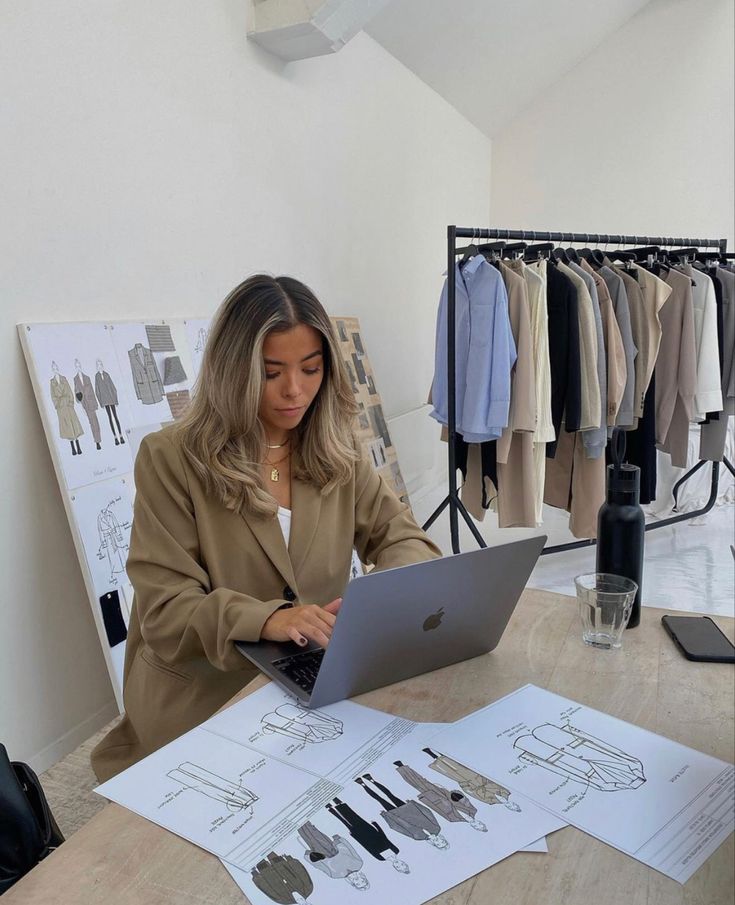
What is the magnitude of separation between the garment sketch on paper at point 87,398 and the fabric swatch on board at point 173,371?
0.30 meters

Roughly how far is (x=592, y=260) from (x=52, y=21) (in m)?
2.37

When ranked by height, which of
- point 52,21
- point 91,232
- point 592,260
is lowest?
point 592,260

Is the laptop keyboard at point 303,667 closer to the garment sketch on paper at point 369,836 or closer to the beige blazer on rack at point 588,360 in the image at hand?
the garment sketch on paper at point 369,836

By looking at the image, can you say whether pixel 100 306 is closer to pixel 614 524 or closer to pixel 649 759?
pixel 614 524

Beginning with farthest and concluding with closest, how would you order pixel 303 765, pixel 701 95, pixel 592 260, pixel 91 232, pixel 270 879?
pixel 701 95
pixel 592 260
pixel 91 232
pixel 303 765
pixel 270 879

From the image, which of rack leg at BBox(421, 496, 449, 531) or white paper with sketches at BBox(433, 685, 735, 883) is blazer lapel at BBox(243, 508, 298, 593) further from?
rack leg at BBox(421, 496, 449, 531)

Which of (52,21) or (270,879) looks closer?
(270,879)

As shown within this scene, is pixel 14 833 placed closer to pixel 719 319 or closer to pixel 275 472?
pixel 275 472

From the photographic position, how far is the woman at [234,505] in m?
1.31

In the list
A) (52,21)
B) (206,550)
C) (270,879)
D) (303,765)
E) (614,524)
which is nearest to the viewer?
(270,879)

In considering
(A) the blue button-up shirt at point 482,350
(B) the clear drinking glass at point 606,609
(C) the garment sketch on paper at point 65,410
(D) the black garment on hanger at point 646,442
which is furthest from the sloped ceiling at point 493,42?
(B) the clear drinking glass at point 606,609

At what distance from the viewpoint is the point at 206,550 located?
136cm

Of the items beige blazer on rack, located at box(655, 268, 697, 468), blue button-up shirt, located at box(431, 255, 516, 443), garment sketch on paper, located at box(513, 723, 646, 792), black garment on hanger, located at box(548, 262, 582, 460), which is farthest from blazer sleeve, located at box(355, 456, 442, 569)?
beige blazer on rack, located at box(655, 268, 697, 468)

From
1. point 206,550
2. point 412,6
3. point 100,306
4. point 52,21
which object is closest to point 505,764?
point 206,550
